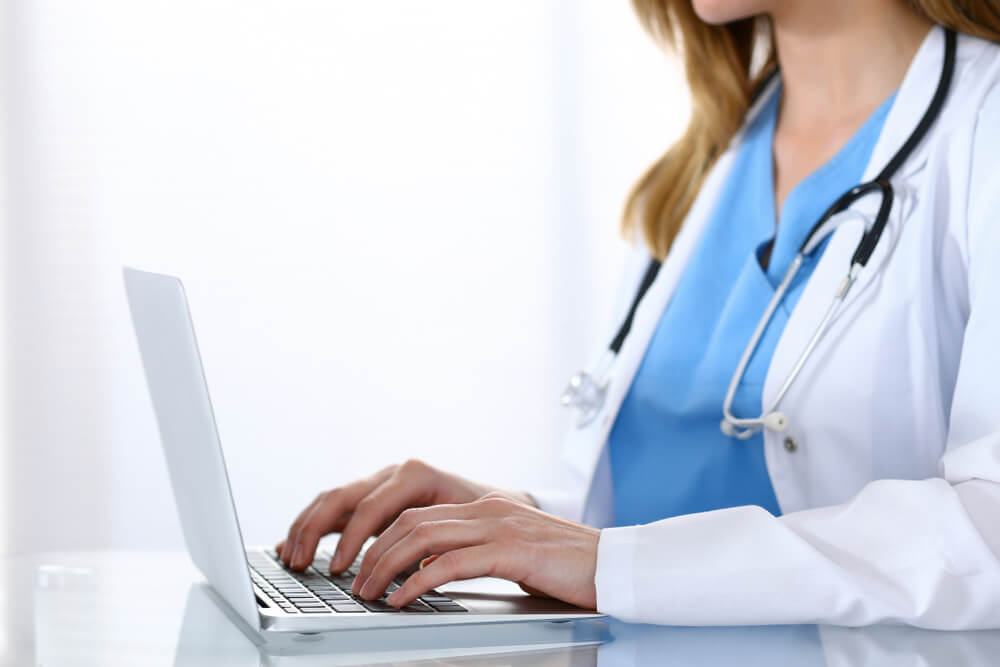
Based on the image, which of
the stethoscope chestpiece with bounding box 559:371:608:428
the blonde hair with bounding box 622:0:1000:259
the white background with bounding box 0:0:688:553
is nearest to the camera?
the stethoscope chestpiece with bounding box 559:371:608:428

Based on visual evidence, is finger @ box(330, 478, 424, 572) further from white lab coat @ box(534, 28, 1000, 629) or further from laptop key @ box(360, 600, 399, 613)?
white lab coat @ box(534, 28, 1000, 629)

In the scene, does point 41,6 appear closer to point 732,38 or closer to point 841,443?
point 732,38

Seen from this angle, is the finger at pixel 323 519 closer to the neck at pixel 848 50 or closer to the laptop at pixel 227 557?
the laptop at pixel 227 557

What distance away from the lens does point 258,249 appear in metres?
2.46

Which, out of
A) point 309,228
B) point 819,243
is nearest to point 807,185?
point 819,243

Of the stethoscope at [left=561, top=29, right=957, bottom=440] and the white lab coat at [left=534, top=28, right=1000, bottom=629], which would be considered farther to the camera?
the stethoscope at [left=561, top=29, right=957, bottom=440]

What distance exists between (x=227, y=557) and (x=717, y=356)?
632mm

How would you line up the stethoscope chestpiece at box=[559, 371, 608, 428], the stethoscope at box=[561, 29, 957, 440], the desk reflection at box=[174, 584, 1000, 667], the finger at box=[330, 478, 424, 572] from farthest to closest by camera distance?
the stethoscope chestpiece at box=[559, 371, 608, 428]
the stethoscope at box=[561, 29, 957, 440]
the finger at box=[330, 478, 424, 572]
the desk reflection at box=[174, 584, 1000, 667]

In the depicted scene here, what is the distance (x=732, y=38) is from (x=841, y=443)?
661 mm

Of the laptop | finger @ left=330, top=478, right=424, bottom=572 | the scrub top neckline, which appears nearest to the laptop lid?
the laptop

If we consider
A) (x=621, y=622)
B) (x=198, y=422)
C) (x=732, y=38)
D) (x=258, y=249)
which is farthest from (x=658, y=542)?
(x=258, y=249)

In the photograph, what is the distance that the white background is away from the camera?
2.32m

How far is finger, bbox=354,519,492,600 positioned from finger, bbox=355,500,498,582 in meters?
0.02

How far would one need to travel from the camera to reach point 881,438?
3.29 ft
